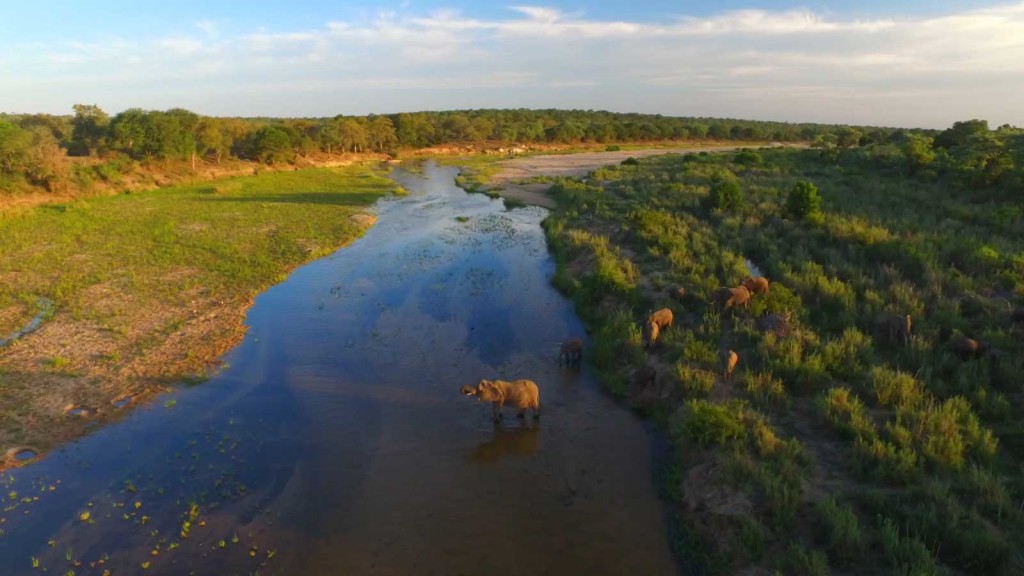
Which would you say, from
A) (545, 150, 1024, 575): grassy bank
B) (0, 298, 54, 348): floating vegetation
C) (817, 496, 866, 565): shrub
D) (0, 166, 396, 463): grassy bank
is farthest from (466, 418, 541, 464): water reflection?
(0, 298, 54, 348): floating vegetation

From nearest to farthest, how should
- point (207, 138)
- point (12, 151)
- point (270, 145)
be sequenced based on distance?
point (12, 151), point (207, 138), point (270, 145)

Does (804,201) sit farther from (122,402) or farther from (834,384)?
(122,402)

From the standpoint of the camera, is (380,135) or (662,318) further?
(380,135)

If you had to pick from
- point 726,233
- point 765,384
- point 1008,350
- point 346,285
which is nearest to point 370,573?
point 765,384

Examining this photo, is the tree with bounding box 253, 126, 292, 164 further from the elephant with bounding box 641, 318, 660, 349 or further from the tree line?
the elephant with bounding box 641, 318, 660, 349

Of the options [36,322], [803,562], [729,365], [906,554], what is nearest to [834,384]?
[729,365]

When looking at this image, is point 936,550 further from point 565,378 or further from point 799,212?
point 799,212
